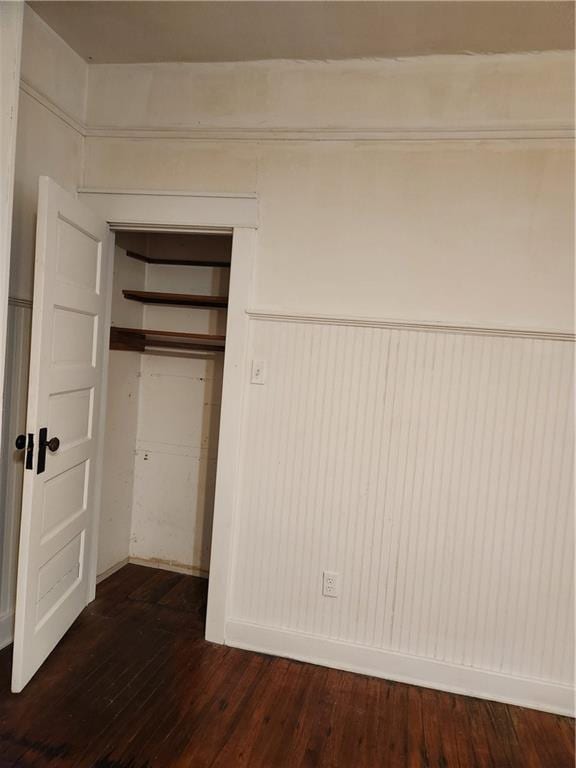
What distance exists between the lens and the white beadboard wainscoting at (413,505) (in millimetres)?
2279

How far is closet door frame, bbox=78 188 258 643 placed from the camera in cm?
251

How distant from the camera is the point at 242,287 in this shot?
251 centimetres

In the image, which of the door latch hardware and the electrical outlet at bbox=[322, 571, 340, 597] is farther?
the electrical outlet at bbox=[322, 571, 340, 597]

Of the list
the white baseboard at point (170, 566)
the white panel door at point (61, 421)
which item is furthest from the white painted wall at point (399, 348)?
the white baseboard at point (170, 566)

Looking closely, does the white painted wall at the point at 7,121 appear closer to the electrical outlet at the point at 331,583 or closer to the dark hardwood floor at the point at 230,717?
the dark hardwood floor at the point at 230,717

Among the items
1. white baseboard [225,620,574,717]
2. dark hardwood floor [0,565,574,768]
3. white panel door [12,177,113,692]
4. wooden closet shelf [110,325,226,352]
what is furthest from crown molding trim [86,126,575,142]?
dark hardwood floor [0,565,574,768]

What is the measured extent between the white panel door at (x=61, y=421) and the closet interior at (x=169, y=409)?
19.7 inches

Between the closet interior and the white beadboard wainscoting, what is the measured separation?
849 mm

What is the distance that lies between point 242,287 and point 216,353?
89 centimetres

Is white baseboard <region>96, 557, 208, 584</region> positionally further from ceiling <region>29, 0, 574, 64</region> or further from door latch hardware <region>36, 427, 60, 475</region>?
ceiling <region>29, 0, 574, 64</region>

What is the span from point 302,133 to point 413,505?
5.80ft

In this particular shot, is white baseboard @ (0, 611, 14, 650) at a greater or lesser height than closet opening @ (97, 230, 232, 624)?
lesser

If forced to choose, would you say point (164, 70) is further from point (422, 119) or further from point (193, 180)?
point (422, 119)

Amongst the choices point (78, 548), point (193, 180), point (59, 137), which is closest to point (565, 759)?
point (78, 548)
